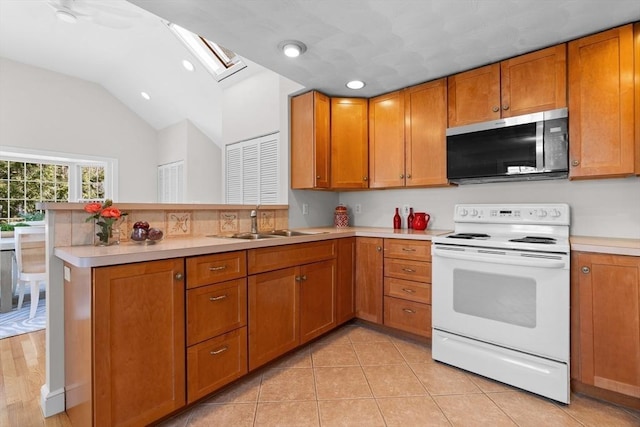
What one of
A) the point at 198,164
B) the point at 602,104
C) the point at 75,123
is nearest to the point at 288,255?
the point at 602,104

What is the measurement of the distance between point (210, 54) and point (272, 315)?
343cm

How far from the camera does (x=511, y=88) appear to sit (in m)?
2.24

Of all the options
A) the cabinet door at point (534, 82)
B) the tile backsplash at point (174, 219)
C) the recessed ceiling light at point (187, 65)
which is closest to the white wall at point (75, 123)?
the recessed ceiling light at point (187, 65)

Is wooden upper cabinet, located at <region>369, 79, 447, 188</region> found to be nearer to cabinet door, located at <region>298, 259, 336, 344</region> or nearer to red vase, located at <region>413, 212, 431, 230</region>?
red vase, located at <region>413, 212, 431, 230</region>

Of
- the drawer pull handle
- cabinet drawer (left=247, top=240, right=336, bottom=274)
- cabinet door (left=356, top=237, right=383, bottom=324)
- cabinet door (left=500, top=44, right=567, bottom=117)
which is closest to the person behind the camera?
the drawer pull handle

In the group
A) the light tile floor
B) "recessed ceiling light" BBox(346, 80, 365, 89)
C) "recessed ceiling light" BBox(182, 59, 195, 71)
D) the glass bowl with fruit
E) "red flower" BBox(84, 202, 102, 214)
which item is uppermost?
"recessed ceiling light" BBox(182, 59, 195, 71)

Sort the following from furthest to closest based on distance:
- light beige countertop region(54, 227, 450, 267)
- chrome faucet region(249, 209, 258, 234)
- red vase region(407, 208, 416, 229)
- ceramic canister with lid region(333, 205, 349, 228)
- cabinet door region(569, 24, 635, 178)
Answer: ceramic canister with lid region(333, 205, 349, 228), red vase region(407, 208, 416, 229), chrome faucet region(249, 209, 258, 234), cabinet door region(569, 24, 635, 178), light beige countertop region(54, 227, 450, 267)

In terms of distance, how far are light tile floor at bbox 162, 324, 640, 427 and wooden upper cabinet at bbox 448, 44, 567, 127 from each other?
1852 mm

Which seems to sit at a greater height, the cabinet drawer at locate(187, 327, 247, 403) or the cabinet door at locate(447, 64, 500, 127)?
the cabinet door at locate(447, 64, 500, 127)

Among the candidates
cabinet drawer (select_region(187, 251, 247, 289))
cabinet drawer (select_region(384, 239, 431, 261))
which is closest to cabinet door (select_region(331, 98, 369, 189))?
cabinet drawer (select_region(384, 239, 431, 261))

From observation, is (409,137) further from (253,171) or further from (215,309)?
(215,309)

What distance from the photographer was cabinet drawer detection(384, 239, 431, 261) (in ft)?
7.81

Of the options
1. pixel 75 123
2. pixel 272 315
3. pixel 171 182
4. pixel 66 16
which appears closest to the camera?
pixel 272 315

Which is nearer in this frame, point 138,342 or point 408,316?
point 138,342
